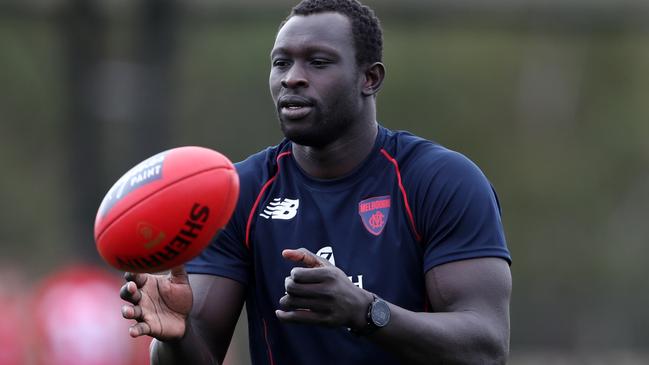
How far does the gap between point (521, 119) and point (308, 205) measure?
3096cm

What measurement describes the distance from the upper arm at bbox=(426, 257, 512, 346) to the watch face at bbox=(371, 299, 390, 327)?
448 millimetres

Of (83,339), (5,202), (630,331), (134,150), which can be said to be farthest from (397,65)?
(83,339)

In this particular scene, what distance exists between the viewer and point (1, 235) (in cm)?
3481

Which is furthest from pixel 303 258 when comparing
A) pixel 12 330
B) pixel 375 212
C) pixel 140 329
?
pixel 12 330

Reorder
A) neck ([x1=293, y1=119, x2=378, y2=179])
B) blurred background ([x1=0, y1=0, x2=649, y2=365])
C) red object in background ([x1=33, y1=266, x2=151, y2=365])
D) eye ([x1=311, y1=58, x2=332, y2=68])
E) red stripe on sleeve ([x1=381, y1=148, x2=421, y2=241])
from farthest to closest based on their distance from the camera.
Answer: blurred background ([x1=0, y1=0, x2=649, y2=365])
red object in background ([x1=33, y1=266, x2=151, y2=365])
neck ([x1=293, y1=119, x2=378, y2=179])
eye ([x1=311, y1=58, x2=332, y2=68])
red stripe on sleeve ([x1=381, y1=148, x2=421, y2=241])

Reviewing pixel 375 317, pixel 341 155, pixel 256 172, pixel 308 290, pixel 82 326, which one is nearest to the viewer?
pixel 308 290

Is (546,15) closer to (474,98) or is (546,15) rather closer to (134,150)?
(134,150)

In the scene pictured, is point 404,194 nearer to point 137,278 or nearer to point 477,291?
point 477,291

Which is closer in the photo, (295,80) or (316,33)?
(295,80)

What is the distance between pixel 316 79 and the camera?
562 centimetres

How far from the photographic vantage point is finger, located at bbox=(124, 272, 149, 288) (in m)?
5.09

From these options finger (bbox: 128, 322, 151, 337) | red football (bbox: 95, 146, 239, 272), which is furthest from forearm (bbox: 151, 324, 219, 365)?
red football (bbox: 95, 146, 239, 272)

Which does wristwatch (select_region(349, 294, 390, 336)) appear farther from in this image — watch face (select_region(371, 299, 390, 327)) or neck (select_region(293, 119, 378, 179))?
neck (select_region(293, 119, 378, 179))

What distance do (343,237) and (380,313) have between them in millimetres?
724
